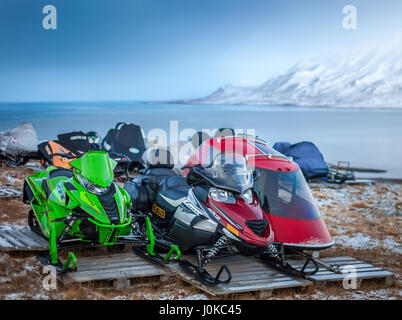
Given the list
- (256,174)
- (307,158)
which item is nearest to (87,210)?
(256,174)

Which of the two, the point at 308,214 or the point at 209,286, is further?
the point at 308,214

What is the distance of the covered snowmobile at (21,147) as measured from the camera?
16938 mm

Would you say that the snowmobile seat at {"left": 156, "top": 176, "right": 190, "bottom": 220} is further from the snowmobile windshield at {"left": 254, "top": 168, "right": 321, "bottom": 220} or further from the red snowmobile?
the snowmobile windshield at {"left": 254, "top": 168, "right": 321, "bottom": 220}

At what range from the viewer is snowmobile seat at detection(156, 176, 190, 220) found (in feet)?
24.3

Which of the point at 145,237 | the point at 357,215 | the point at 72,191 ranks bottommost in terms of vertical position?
the point at 357,215

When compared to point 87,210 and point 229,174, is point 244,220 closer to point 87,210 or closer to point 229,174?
point 229,174

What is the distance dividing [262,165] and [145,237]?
2.19m

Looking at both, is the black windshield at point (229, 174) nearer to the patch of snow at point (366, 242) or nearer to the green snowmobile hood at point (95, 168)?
the green snowmobile hood at point (95, 168)

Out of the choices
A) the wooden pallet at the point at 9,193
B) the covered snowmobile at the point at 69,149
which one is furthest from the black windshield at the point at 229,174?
the covered snowmobile at the point at 69,149

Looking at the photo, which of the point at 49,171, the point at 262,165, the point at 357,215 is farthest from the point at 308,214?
the point at 357,215

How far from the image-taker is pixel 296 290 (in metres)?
6.58

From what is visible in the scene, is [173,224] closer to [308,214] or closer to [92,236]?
[92,236]

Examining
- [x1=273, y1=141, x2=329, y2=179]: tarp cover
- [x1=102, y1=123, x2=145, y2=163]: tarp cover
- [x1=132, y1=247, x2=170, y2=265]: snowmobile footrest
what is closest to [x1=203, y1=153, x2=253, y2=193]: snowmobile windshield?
[x1=132, y1=247, x2=170, y2=265]: snowmobile footrest
